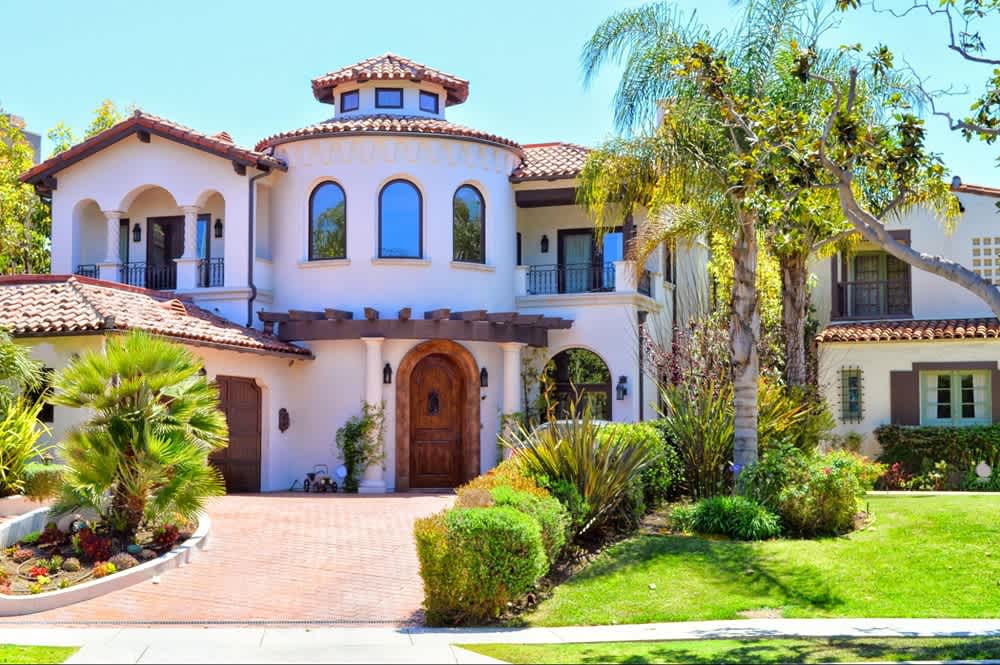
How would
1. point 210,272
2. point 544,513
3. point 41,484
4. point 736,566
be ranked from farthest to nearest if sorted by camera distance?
point 210,272, point 41,484, point 736,566, point 544,513

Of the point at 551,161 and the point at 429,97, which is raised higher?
the point at 429,97

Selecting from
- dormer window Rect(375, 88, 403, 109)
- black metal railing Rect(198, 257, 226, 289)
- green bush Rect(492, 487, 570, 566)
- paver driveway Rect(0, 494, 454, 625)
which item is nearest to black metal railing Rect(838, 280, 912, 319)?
dormer window Rect(375, 88, 403, 109)

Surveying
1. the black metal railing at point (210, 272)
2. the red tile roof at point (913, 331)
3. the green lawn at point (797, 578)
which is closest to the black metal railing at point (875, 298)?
the red tile roof at point (913, 331)

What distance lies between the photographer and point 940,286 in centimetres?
3022

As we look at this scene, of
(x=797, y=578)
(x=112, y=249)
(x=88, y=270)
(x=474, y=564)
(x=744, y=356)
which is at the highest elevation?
(x=112, y=249)

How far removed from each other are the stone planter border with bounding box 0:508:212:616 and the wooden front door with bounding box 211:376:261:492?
6.92 metres

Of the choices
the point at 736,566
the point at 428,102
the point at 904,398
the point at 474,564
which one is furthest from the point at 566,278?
the point at 474,564

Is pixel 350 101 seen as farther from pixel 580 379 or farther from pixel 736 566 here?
pixel 736 566

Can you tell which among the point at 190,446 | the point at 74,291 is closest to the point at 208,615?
the point at 190,446

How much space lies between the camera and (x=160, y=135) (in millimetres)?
25203

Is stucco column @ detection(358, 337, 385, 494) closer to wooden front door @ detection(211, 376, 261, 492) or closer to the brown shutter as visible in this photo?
wooden front door @ detection(211, 376, 261, 492)

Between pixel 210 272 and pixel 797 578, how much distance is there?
1577 cm

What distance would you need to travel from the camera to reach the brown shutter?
94.2ft

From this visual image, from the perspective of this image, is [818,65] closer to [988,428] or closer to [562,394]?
[562,394]
